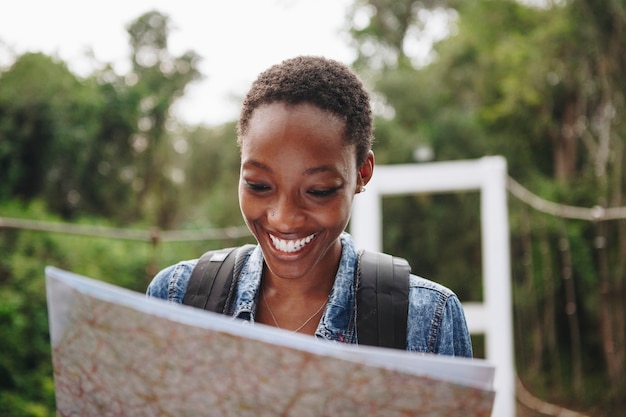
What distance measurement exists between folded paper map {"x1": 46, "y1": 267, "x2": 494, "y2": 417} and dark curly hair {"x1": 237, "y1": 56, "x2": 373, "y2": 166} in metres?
0.34

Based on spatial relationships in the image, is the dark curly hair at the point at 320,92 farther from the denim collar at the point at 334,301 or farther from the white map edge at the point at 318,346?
the white map edge at the point at 318,346

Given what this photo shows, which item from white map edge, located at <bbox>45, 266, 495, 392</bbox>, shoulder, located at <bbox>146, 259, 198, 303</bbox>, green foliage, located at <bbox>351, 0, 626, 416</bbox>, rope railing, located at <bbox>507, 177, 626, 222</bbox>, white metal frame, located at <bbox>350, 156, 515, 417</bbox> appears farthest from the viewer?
green foliage, located at <bbox>351, 0, 626, 416</bbox>

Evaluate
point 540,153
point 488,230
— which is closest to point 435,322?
point 488,230

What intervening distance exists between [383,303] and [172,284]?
267 millimetres

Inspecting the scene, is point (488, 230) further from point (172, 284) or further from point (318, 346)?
point (318, 346)

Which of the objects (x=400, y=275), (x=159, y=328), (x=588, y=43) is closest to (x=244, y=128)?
(x=400, y=275)

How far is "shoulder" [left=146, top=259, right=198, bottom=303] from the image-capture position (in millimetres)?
781

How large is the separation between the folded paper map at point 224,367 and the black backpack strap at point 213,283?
0.28 meters

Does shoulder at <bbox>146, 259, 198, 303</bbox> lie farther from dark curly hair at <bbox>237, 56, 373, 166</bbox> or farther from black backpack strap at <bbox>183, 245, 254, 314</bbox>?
dark curly hair at <bbox>237, 56, 373, 166</bbox>

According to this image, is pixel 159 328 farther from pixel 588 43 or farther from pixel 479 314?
pixel 588 43

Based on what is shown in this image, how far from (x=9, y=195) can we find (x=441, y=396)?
6.04 meters

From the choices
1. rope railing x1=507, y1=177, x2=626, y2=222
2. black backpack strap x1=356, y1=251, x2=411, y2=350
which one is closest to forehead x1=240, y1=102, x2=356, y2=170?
black backpack strap x1=356, y1=251, x2=411, y2=350

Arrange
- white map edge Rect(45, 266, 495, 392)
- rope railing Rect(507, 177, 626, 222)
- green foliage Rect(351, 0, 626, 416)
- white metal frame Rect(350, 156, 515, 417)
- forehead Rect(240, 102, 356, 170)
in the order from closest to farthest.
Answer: white map edge Rect(45, 266, 495, 392) < forehead Rect(240, 102, 356, 170) < rope railing Rect(507, 177, 626, 222) < white metal frame Rect(350, 156, 515, 417) < green foliage Rect(351, 0, 626, 416)

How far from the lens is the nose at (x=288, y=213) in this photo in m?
0.69
